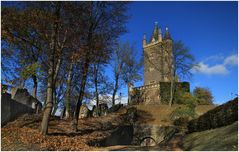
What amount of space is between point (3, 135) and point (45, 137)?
1816 mm

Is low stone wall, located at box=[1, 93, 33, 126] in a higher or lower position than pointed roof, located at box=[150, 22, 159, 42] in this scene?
lower

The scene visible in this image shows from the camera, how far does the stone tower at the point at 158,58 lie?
4181cm

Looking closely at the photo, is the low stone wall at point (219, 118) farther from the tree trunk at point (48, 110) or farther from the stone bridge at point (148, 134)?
the stone bridge at point (148, 134)

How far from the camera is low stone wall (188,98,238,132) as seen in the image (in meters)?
12.3

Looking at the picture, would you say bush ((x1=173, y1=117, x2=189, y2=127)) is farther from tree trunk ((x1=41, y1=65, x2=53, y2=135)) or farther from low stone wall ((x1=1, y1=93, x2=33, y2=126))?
tree trunk ((x1=41, y1=65, x2=53, y2=135))

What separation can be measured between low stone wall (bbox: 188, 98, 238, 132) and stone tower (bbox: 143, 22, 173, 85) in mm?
24102

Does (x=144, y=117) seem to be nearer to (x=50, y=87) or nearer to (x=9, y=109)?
(x=9, y=109)

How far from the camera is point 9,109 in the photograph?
647 inches

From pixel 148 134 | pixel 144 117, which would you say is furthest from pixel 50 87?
pixel 144 117

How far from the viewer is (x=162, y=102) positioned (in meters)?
41.2

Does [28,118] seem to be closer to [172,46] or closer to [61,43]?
[61,43]

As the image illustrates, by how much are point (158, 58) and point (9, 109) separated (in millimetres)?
34170

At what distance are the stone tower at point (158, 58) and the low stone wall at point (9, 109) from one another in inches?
1019

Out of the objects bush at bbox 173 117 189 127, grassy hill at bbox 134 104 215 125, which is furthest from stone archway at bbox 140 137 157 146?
bush at bbox 173 117 189 127
